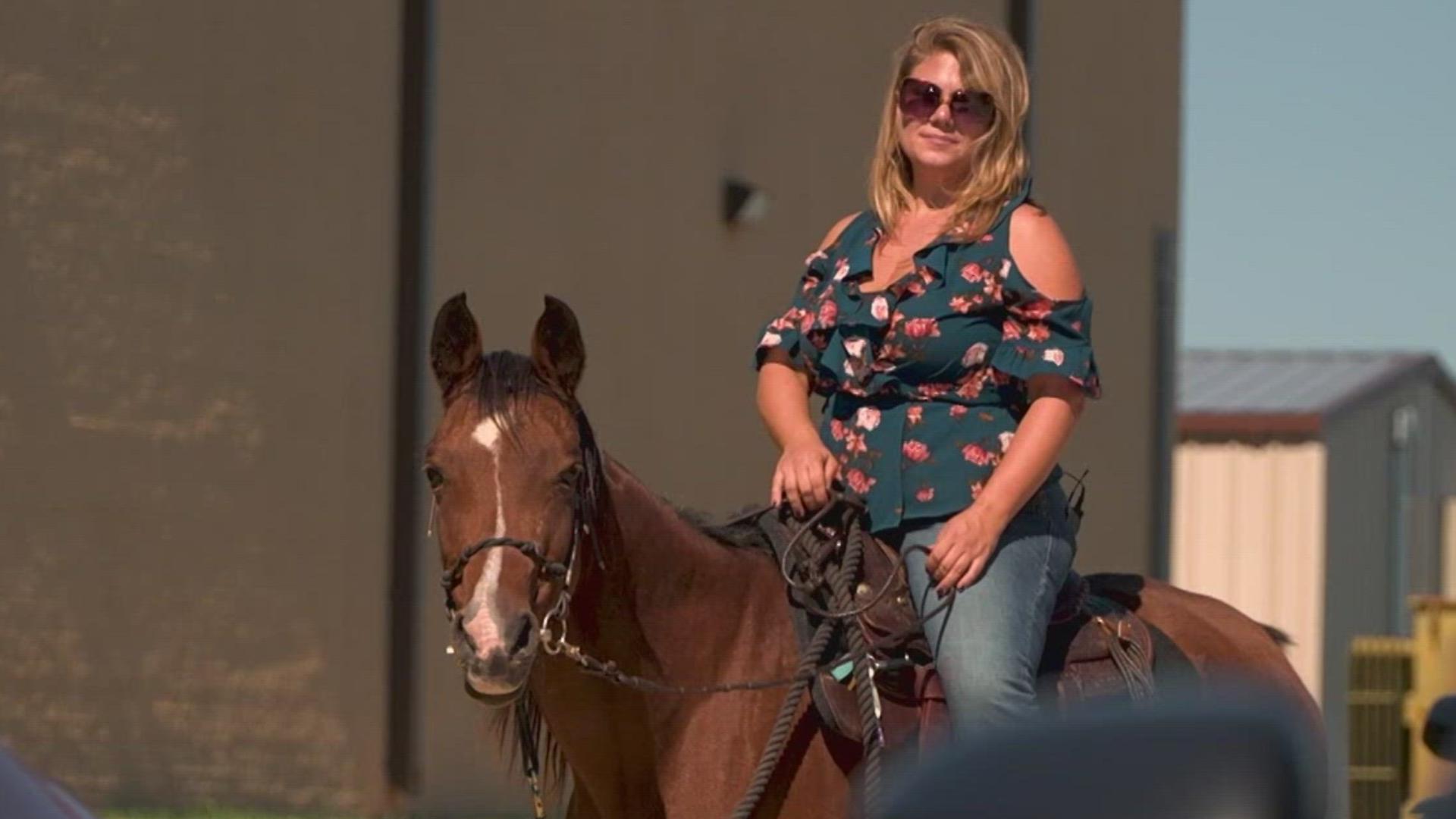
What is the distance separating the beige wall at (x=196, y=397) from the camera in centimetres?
1158

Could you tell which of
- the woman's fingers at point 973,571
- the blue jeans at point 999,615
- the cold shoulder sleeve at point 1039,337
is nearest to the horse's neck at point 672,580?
the blue jeans at point 999,615

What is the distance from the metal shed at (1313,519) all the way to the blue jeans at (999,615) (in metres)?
24.2

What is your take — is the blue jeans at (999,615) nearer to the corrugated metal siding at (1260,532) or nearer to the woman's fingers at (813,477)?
the woman's fingers at (813,477)

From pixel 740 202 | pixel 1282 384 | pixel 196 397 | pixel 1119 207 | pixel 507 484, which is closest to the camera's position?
pixel 507 484

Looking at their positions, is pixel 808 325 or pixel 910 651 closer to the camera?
pixel 910 651

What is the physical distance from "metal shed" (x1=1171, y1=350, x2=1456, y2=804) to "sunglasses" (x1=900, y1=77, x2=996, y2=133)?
79.8 feet

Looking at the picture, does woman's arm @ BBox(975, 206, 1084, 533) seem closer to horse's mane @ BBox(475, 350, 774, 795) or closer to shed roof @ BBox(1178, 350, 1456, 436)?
horse's mane @ BBox(475, 350, 774, 795)

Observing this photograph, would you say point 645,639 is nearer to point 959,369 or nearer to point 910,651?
point 910,651

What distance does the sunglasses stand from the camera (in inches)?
233

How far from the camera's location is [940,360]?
5.82m

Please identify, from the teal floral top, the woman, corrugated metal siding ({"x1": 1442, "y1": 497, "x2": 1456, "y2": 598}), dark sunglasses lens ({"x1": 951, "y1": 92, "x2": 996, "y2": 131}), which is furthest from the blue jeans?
corrugated metal siding ({"x1": 1442, "y1": 497, "x2": 1456, "y2": 598})

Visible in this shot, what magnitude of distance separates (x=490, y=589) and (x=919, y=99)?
1.45 meters

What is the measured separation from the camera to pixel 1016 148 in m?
5.95

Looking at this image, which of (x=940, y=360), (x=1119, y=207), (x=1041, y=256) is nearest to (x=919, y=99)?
(x=1041, y=256)
